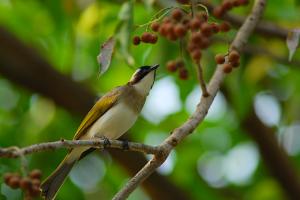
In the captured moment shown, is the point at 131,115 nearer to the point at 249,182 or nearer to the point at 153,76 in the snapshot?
the point at 153,76

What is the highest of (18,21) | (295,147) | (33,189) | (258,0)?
(33,189)

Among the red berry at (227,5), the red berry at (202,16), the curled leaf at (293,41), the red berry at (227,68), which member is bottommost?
the curled leaf at (293,41)

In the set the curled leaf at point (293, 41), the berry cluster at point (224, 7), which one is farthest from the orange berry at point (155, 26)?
the curled leaf at point (293, 41)

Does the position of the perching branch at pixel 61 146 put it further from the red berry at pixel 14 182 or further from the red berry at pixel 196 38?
the red berry at pixel 196 38

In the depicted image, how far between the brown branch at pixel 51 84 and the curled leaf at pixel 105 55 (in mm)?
2665

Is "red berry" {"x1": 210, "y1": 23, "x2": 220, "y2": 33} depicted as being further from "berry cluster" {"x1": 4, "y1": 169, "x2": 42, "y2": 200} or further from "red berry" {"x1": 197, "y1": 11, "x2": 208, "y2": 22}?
"berry cluster" {"x1": 4, "y1": 169, "x2": 42, "y2": 200}

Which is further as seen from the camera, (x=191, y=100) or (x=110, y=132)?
(x=191, y=100)

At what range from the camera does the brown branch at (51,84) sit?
600cm

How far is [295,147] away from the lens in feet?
23.0

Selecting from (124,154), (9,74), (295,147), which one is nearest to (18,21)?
(9,74)

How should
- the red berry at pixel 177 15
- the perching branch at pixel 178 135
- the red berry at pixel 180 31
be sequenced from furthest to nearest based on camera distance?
1. the perching branch at pixel 178 135
2. the red berry at pixel 177 15
3. the red berry at pixel 180 31

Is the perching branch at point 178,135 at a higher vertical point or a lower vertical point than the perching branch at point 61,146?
lower

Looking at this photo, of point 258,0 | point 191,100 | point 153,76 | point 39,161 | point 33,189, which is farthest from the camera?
point 191,100

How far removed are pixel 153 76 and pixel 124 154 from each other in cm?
139
